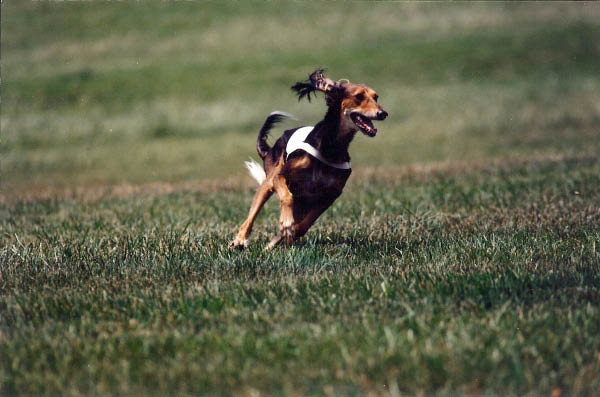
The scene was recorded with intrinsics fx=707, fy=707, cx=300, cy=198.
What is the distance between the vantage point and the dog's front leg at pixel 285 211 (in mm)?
5836

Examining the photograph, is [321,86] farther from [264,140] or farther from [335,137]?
[264,140]

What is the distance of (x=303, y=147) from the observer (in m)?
5.91

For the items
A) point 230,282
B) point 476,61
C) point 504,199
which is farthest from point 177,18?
point 230,282

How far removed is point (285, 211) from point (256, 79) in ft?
84.2

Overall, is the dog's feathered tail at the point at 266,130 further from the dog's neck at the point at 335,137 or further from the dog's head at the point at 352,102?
the dog's neck at the point at 335,137

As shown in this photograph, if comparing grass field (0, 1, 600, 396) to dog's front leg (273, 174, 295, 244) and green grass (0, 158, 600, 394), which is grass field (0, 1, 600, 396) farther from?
dog's front leg (273, 174, 295, 244)

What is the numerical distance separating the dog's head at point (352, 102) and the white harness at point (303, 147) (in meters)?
0.32

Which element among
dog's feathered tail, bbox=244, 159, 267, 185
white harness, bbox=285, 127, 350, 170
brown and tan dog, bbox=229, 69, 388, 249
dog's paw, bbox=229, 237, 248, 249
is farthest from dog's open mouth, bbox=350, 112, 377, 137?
dog's feathered tail, bbox=244, 159, 267, 185

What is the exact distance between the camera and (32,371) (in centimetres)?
358

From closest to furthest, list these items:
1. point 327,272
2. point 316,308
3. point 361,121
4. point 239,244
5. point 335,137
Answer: point 316,308 < point 327,272 < point 361,121 < point 335,137 < point 239,244

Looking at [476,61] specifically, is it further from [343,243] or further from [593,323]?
[593,323]

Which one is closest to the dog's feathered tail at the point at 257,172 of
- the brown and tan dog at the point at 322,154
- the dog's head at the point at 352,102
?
the brown and tan dog at the point at 322,154

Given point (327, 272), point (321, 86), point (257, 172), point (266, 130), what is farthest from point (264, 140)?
point (327, 272)

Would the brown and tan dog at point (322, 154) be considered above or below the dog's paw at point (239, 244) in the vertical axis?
above
